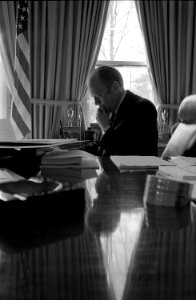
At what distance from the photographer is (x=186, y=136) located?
2291 mm

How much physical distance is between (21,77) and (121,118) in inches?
74.7

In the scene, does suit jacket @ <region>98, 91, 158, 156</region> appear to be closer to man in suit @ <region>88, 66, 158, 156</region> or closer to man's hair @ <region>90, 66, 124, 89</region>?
man in suit @ <region>88, 66, 158, 156</region>

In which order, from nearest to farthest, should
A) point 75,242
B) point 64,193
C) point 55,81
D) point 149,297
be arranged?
point 149,297
point 75,242
point 64,193
point 55,81

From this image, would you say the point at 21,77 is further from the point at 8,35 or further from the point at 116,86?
the point at 116,86

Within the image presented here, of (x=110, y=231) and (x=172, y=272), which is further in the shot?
(x=110, y=231)

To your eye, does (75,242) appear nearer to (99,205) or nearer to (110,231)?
(110,231)

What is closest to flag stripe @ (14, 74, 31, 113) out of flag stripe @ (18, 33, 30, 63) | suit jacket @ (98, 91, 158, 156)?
flag stripe @ (18, 33, 30, 63)

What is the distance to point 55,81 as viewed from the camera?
4.67 metres

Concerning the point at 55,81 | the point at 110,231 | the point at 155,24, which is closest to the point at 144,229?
the point at 110,231

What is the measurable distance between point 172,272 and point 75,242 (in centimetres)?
15

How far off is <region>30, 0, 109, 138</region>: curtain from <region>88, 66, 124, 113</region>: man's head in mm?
1685

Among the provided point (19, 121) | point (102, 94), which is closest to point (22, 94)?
point (19, 121)

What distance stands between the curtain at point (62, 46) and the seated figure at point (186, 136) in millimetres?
2404

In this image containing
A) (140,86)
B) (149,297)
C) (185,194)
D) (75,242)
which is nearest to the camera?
(149,297)
